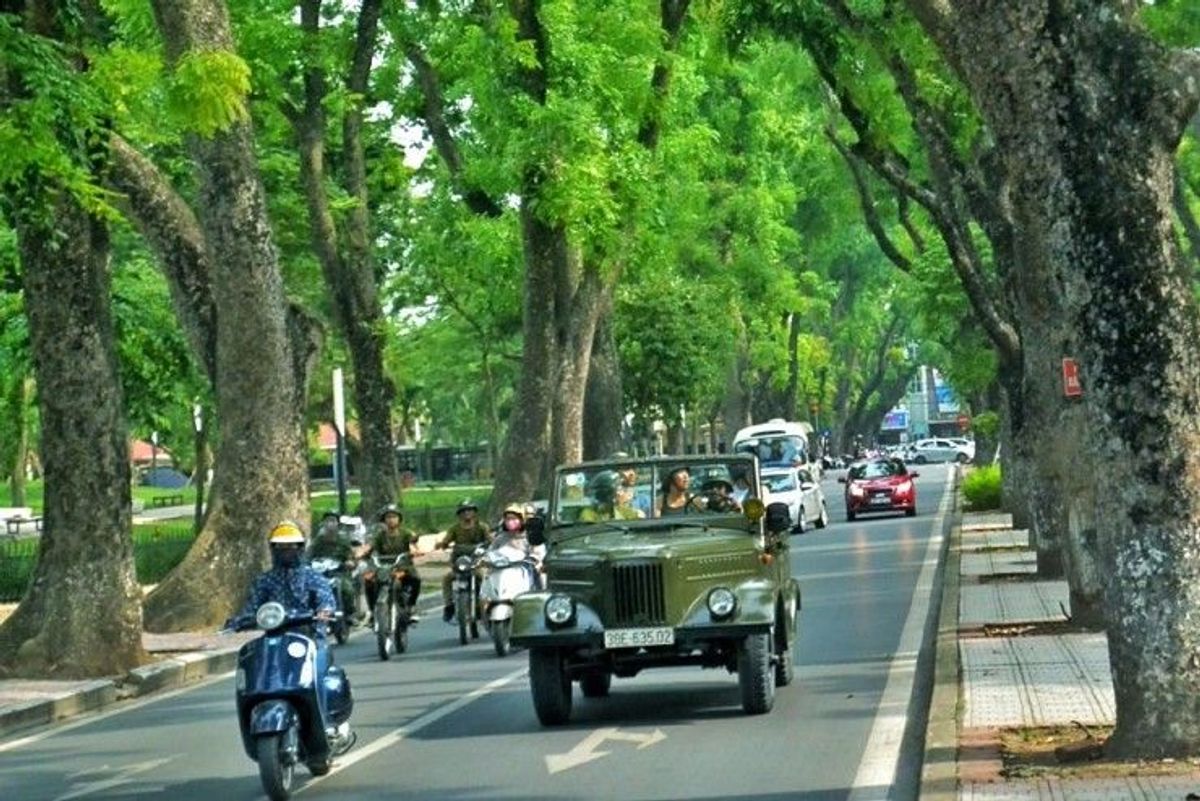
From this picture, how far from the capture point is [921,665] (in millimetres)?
20531

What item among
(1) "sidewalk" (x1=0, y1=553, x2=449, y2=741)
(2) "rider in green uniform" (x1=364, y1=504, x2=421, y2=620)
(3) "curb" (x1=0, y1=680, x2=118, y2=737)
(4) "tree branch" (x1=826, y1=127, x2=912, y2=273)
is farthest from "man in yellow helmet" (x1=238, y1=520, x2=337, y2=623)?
(4) "tree branch" (x1=826, y1=127, x2=912, y2=273)

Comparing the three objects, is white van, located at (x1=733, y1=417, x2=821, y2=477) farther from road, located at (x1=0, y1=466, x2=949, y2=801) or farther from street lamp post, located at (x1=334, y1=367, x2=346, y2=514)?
road, located at (x1=0, y1=466, x2=949, y2=801)

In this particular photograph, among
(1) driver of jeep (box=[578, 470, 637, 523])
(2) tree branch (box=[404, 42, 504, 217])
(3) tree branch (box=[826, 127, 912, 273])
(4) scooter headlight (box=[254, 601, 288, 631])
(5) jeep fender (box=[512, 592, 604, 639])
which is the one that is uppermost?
(2) tree branch (box=[404, 42, 504, 217])

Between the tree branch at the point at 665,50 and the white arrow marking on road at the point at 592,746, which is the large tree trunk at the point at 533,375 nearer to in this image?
the tree branch at the point at 665,50

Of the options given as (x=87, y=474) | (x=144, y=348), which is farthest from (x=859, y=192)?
(x=87, y=474)

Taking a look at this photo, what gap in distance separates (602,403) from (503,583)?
2474 cm

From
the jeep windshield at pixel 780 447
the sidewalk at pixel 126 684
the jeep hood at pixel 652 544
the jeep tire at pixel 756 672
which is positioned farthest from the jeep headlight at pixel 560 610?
the jeep windshield at pixel 780 447

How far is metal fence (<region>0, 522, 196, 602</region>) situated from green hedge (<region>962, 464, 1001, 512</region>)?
23039 millimetres

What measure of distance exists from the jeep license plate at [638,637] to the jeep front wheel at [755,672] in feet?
1.73

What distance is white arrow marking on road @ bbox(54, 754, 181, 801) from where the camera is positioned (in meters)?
14.6

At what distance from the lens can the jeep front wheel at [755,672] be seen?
55.5 ft

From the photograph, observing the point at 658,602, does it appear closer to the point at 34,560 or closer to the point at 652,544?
the point at 652,544

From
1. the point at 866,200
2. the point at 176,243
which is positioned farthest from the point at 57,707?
the point at 866,200

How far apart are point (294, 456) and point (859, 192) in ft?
57.4
